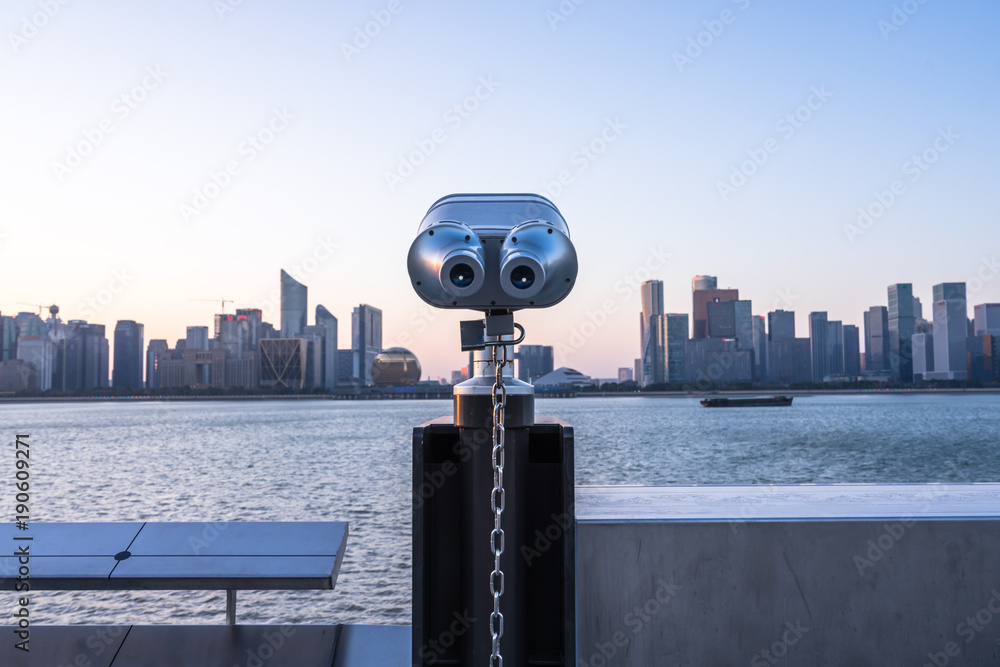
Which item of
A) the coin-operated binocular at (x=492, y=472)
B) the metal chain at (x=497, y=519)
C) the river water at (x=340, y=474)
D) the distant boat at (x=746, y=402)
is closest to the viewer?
the metal chain at (x=497, y=519)

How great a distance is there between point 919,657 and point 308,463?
33.5 meters

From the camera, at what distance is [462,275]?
2141 millimetres

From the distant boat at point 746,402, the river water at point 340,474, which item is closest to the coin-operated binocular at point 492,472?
the river water at point 340,474

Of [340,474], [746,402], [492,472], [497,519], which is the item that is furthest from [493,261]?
[746,402]

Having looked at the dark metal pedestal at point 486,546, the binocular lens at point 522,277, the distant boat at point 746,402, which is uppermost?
the binocular lens at point 522,277

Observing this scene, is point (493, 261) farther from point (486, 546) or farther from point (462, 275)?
point (486, 546)

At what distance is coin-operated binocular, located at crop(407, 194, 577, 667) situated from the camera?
6.89 feet

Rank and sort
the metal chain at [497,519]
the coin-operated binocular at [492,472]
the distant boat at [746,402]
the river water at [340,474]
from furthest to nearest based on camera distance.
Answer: the distant boat at [746,402] → the river water at [340,474] → the coin-operated binocular at [492,472] → the metal chain at [497,519]

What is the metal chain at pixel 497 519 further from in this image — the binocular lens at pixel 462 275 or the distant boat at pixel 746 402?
the distant boat at pixel 746 402

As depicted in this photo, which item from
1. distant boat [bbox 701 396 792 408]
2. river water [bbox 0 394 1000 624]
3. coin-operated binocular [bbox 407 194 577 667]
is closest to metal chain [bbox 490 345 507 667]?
coin-operated binocular [bbox 407 194 577 667]

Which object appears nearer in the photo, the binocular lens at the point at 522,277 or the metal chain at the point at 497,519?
the metal chain at the point at 497,519

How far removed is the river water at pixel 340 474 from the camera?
9.91 m

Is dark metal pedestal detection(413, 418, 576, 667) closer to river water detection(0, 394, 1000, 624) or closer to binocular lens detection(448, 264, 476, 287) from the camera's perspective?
binocular lens detection(448, 264, 476, 287)

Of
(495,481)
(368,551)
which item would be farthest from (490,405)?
(368,551)
